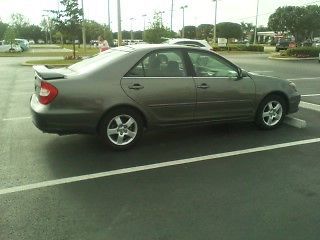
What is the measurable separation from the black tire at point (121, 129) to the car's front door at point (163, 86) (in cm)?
23

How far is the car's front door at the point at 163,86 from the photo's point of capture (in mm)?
6066

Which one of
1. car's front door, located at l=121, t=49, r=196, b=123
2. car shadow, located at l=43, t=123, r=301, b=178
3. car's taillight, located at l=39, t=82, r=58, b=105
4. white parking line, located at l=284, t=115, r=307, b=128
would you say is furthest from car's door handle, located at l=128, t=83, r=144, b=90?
white parking line, located at l=284, t=115, r=307, b=128

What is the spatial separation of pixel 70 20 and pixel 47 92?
22507 millimetres

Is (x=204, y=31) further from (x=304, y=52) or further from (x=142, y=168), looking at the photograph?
(x=142, y=168)

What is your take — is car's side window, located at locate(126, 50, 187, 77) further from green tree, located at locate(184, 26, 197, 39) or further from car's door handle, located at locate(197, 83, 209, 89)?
green tree, located at locate(184, 26, 197, 39)

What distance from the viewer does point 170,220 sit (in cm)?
391

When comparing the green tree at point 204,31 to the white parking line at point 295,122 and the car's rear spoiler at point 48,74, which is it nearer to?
the white parking line at point 295,122

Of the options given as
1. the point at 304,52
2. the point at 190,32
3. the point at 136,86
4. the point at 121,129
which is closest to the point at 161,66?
the point at 136,86

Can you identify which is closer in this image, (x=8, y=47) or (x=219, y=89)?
(x=219, y=89)

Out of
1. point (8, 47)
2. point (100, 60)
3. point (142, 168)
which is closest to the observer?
point (142, 168)

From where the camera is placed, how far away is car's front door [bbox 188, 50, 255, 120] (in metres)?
6.51

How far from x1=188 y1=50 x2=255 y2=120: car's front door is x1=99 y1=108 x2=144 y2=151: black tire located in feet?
3.31

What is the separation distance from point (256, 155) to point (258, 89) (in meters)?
1.49

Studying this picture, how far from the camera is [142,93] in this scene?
239 inches
